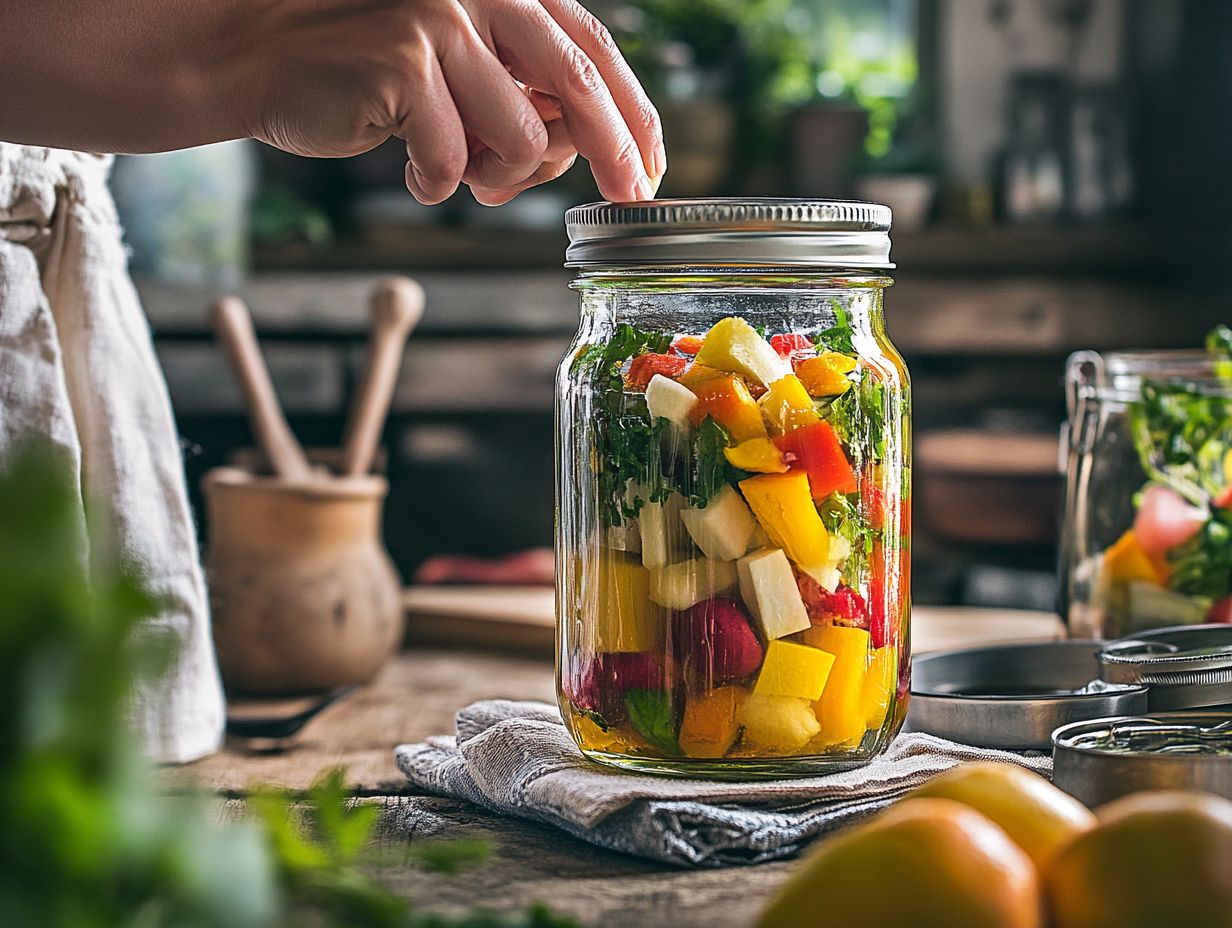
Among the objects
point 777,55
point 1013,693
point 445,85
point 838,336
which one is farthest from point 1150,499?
point 777,55

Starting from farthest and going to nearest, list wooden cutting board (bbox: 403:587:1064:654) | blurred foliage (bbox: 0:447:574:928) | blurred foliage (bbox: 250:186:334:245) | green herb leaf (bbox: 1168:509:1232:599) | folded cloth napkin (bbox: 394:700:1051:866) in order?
blurred foliage (bbox: 250:186:334:245)
wooden cutting board (bbox: 403:587:1064:654)
green herb leaf (bbox: 1168:509:1232:599)
folded cloth napkin (bbox: 394:700:1051:866)
blurred foliage (bbox: 0:447:574:928)

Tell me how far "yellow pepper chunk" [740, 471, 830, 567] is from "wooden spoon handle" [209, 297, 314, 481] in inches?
27.8

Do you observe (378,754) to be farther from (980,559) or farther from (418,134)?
(980,559)

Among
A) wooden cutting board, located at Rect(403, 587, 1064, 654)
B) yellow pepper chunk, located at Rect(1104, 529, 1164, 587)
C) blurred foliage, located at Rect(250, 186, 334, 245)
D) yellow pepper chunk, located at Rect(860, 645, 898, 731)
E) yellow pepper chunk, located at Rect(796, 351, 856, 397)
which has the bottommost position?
wooden cutting board, located at Rect(403, 587, 1064, 654)

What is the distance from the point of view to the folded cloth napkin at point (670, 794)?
0.62 meters

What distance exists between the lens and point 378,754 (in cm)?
88

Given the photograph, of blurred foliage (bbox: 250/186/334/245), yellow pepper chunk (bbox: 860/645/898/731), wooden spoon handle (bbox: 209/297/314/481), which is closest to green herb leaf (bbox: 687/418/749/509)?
yellow pepper chunk (bbox: 860/645/898/731)

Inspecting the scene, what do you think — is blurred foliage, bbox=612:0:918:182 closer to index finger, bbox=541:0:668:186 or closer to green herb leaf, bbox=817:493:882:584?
index finger, bbox=541:0:668:186

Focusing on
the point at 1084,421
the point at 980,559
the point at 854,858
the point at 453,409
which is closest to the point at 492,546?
the point at 453,409

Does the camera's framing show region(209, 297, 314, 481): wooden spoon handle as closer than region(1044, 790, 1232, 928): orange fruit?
No

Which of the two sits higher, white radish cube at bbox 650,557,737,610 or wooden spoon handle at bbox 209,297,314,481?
wooden spoon handle at bbox 209,297,314,481

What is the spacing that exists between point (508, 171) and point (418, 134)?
0.25 feet

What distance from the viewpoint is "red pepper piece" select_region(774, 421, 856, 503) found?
2.15ft

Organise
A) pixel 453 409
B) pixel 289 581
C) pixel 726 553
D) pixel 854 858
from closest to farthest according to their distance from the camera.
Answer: pixel 854 858 < pixel 726 553 < pixel 289 581 < pixel 453 409
